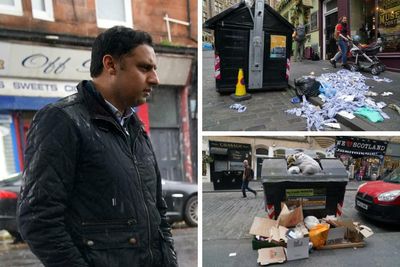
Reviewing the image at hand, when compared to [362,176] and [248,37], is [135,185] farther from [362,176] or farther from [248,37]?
[362,176]

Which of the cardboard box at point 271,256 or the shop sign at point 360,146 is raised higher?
the shop sign at point 360,146

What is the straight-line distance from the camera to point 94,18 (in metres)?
8.76

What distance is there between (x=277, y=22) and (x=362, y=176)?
662 centimetres

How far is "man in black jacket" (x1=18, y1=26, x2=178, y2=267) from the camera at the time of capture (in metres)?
1.37

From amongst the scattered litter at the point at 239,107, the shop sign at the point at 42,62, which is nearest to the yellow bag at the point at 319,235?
the scattered litter at the point at 239,107

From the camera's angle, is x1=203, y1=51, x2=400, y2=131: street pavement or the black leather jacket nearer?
the black leather jacket

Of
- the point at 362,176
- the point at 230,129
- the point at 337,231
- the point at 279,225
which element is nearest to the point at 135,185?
the point at 230,129

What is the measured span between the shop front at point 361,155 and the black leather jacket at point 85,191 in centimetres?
600

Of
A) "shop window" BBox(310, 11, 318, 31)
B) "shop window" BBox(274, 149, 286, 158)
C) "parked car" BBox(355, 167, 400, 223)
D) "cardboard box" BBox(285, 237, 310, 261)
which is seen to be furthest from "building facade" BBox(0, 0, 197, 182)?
"cardboard box" BBox(285, 237, 310, 261)

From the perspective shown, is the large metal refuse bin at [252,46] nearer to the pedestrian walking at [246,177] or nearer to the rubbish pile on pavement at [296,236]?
the rubbish pile on pavement at [296,236]

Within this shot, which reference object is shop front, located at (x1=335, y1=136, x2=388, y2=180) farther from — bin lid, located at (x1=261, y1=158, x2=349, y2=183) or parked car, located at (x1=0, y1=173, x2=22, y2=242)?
parked car, located at (x1=0, y1=173, x2=22, y2=242)

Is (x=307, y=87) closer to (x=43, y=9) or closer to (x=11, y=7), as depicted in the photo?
(x=43, y=9)

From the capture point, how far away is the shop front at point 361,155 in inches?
320

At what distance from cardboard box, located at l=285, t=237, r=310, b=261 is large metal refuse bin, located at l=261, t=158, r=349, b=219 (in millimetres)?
799
